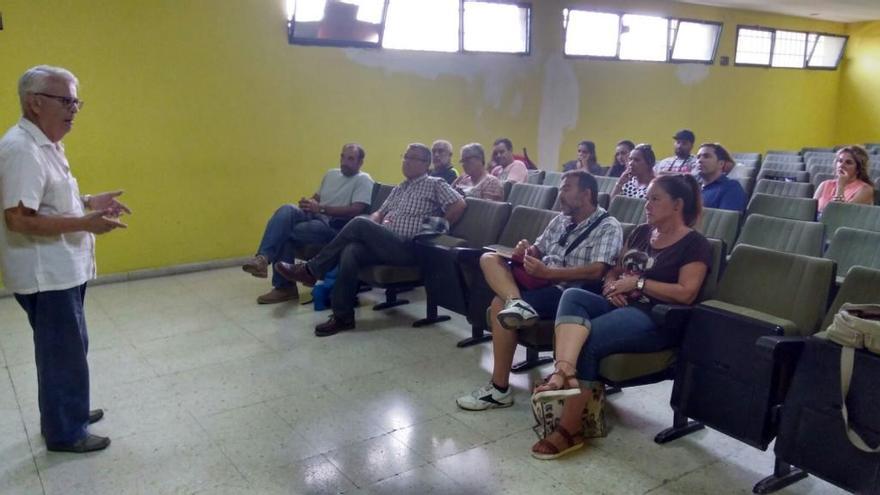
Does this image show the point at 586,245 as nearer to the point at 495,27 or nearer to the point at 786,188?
the point at 786,188

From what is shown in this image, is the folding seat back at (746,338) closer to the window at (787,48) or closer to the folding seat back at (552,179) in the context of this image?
the folding seat back at (552,179)

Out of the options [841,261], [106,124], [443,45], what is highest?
[443,45]

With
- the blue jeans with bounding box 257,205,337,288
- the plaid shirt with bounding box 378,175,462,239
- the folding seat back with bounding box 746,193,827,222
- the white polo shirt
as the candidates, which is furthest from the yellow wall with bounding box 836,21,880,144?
the white polo shirt

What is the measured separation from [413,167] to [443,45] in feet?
9.20

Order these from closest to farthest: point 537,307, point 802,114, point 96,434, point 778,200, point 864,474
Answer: point 864,474, point 96,434, point 537,307, point 778,200, point 802,114

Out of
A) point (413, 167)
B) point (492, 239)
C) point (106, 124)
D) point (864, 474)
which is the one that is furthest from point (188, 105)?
point (864, 474)

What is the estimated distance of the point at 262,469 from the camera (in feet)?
7.41

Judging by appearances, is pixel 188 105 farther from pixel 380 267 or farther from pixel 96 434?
pixel 96 434

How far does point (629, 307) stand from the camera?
2443 millimetres

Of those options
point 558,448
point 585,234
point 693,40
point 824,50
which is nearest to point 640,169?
point 585,234

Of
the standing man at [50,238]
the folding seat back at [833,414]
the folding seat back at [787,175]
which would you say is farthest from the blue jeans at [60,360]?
the folding seat back at [787,175]

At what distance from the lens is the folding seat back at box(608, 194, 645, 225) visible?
3584mm

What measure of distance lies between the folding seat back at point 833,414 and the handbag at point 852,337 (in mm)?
20

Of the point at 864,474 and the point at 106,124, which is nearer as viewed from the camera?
the point at 864,474
